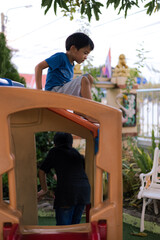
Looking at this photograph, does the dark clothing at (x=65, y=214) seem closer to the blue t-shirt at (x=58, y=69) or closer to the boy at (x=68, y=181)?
the boy at (x=68, y=181)

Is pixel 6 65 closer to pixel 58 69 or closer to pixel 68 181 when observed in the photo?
pixel 58 69

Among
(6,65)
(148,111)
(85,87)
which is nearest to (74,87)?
(85,87)

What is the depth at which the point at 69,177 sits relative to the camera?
257 cm

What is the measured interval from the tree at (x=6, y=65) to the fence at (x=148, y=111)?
303 cm

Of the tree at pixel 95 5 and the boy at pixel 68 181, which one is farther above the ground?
the tree at pixel 95 5

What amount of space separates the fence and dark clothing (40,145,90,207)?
4.20 meters

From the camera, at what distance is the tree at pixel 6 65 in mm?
4957

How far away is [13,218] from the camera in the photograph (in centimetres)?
176

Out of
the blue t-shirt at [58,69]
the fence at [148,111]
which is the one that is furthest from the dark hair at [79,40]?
the fence at [148,111]

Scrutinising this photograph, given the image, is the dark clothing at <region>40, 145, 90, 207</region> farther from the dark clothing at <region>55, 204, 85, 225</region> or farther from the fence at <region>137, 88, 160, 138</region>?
the fence at <region>137, 88, 160, 138</region>

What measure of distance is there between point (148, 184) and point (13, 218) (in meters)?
2.41

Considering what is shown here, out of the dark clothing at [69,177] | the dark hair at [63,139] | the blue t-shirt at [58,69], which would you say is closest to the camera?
the dark clothing at [69,177]

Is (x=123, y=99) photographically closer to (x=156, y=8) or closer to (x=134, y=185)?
(x=134, y=185)

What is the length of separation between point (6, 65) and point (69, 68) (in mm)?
2389
